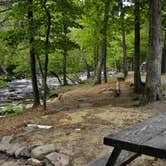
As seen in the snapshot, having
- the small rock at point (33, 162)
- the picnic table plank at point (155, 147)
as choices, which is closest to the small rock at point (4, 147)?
the small rock at point (33, 162)

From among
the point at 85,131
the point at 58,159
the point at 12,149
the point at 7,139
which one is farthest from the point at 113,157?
the point at 7,139

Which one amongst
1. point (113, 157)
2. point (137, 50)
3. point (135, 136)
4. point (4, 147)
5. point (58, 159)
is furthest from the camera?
point (137, 50)

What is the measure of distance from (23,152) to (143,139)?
3.16 meters

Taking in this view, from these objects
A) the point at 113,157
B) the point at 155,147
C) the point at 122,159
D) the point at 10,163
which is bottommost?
the point at 10,163

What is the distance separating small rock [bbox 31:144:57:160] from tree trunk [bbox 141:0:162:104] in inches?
229

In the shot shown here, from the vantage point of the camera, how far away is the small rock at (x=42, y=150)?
6.20 metres

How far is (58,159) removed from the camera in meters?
5.96

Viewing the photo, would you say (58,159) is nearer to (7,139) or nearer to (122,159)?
(122,159)

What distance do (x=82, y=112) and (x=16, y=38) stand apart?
12.9 ft

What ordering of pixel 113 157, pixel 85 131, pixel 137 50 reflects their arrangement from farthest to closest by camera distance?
pixel 137 50 → pixel 85 131 → pixel 113 157

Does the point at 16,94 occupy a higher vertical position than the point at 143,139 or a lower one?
lower

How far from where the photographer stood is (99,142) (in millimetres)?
6852

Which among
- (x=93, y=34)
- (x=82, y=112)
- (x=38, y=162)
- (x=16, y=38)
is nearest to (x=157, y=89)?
(x=82, y=112)

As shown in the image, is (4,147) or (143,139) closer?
(143,139)
